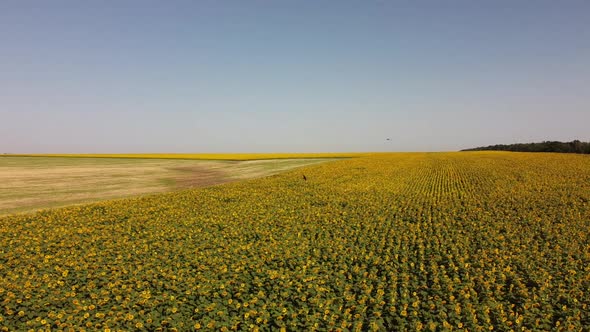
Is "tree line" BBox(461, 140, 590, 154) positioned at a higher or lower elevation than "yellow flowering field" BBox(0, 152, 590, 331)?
higher

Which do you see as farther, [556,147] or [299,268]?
[556,147]

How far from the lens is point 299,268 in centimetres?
1099

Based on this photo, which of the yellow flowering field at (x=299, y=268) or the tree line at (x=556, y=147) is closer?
the yellow flowering field at (x=299, y=268)

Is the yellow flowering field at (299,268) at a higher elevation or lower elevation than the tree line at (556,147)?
lower

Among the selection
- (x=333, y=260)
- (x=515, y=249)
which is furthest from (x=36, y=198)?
(x=515, y=249)

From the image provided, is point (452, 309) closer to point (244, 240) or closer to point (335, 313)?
point (335, 313)

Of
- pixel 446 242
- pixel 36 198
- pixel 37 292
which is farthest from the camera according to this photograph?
pixel 36 198

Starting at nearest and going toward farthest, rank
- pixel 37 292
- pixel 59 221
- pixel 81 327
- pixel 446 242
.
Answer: pixel 81 327 → pixel 37 292 → pixel 446 242 → pixel 59 221

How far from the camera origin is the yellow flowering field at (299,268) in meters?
8.05

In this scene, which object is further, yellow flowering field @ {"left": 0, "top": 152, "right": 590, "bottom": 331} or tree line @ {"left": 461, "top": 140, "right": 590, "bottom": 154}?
tree line @ {"left": 461, "top": 140, "right": 590, "bottom": 154}

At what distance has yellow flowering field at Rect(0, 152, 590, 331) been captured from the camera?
8.05 meters

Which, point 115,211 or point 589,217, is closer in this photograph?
point 589,217

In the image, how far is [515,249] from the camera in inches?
504

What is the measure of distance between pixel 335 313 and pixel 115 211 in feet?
57.1
